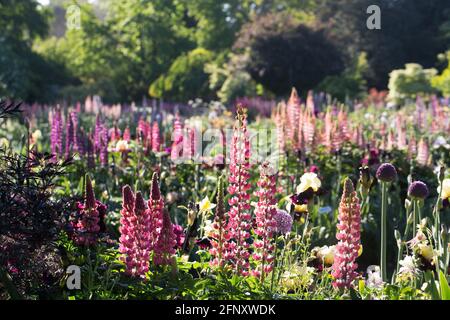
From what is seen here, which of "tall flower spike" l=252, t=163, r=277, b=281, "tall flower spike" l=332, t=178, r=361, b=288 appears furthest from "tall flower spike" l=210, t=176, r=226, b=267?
"tall flower spike" l=332, t=178, r=361, b=288

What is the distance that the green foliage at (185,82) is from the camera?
23.2 m

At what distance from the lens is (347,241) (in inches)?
128

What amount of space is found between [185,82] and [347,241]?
20.4 metres

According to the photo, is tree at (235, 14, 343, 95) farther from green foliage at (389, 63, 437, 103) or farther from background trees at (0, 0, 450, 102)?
green foliage at (389, 63, 437, 103)

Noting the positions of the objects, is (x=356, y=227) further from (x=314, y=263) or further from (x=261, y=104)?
(x=261, y=104)

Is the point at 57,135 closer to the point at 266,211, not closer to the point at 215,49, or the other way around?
the point at 266,211

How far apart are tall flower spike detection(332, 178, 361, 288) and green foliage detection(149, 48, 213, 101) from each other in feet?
66.0

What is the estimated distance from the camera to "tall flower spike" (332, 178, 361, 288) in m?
3.21

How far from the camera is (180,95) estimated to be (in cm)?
2336

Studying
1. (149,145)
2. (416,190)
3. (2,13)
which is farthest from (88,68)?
(416,190)


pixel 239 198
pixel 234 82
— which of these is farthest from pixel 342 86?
pixel 239 198

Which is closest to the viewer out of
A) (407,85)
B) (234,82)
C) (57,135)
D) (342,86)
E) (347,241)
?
(347,241)

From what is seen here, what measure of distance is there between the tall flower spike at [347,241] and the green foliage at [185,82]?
2013 centimetres
